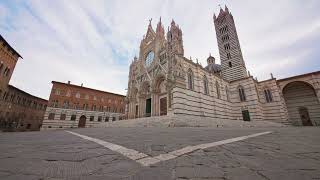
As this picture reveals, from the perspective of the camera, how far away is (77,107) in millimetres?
33125

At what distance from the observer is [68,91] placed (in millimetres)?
33062

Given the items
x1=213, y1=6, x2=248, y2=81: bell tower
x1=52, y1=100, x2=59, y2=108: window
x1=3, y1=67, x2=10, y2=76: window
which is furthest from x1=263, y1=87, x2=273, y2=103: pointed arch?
x1=3, y1=67, x2=10, y2=76: window

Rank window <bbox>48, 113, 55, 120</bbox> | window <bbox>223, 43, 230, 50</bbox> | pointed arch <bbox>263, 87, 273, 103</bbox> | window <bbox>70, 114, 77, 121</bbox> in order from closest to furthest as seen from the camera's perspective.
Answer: pointed arch <bbox>263, 87, 273, 103</bbox> → window <bbox>48, 113, 55, 120</bbox> → window <bbox>70, 114, 77, 121</bbox> → window <bbox>223, 43, 230, 50</bbox>

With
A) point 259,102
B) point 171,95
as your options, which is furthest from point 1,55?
point 259,102

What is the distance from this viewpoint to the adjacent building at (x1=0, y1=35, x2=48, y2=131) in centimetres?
2450

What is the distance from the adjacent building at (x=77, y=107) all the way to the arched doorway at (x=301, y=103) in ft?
115

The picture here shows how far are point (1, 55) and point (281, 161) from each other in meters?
35.9

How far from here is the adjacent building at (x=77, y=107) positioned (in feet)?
98.8

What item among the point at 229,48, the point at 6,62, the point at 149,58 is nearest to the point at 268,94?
the point at 229,48

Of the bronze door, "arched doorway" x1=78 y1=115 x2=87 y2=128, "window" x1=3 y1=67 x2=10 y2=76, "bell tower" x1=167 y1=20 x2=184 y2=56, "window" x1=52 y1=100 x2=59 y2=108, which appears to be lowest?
"arched doorway" x1=78 y1=115 x2=87 y2=128

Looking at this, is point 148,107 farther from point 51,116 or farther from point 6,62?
point 6,62

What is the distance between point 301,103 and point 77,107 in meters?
47.5

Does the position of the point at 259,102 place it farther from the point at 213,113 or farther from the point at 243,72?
the point at 213,113

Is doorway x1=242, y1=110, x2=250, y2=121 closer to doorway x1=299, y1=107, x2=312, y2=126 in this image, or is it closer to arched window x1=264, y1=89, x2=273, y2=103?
arched window x1=264, y1=89, x2=273, y2=103
